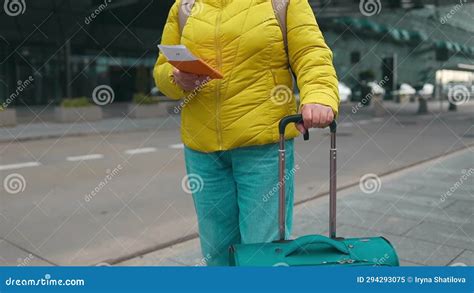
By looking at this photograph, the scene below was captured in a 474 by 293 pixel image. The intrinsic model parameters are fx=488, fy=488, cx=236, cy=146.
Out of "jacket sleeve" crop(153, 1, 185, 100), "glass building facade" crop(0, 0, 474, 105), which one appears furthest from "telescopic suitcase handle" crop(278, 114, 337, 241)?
"glass building facade" crop(0, 0, 474, 105)

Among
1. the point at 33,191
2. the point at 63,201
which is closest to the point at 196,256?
the point at 63,201

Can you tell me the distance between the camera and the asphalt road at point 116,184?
14.3 ft

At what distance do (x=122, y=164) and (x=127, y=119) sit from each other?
9.00 metres

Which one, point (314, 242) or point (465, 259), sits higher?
point (314, 242)

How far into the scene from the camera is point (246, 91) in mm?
2045

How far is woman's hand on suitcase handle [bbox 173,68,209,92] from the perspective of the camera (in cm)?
199

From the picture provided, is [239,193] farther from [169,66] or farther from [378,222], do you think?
[378,222]

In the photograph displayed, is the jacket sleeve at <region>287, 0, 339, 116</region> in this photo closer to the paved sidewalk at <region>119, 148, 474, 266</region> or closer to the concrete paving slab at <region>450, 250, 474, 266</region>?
the paved sidewalk at <region>119, 148, 474, 266</region>

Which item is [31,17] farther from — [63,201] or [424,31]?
[424,31]

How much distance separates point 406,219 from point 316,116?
3.50m

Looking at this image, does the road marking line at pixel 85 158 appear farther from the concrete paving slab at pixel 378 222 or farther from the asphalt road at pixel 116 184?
the concrete paving slab at pixel 378 222

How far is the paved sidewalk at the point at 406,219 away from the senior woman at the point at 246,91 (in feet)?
5.19

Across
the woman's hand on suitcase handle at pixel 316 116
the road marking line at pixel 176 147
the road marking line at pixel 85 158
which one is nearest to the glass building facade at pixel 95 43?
the road marking line at pixel 176 147

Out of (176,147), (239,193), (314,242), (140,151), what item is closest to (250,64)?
(239,193)
